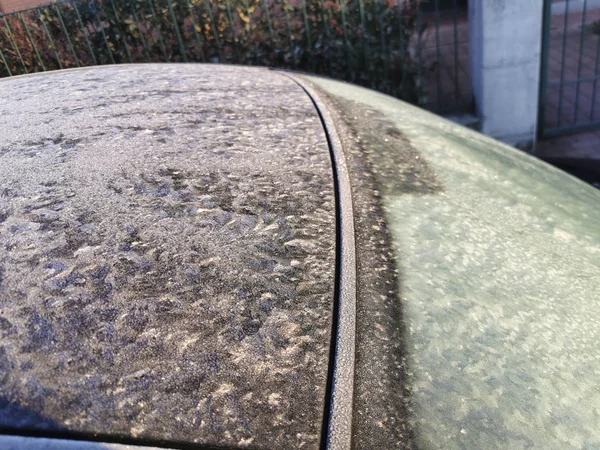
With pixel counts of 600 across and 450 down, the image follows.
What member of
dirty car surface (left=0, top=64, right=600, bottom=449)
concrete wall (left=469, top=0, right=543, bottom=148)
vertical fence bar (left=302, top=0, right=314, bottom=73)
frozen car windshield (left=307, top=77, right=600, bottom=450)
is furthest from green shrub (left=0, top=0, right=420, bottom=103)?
dirty car surface (left=0, top=64, right=600, bottom=449)

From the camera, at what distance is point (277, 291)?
36.0 inches

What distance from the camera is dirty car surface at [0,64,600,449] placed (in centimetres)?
75

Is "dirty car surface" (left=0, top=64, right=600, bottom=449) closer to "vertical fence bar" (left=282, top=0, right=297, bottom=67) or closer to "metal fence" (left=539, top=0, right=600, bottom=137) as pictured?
"vertical fence bar" (left=282, top=0, right=297, bottom=67)

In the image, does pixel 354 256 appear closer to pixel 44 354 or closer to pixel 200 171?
pixel 200 171

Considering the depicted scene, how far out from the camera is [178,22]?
177 inches

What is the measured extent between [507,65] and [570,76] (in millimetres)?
2157

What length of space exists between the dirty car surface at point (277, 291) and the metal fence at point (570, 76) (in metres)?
3.88

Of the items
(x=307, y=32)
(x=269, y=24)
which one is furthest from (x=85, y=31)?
(x=307, y=32)

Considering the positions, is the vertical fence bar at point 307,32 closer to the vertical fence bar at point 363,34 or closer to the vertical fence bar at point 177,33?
the vertical fence bar at point 363,34

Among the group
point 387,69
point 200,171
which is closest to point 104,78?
point 200,171

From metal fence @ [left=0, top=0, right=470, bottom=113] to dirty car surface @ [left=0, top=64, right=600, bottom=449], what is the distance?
126 inches

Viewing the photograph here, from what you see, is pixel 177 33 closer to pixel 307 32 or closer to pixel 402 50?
pixel 307 32

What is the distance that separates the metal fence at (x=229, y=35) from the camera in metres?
4.44

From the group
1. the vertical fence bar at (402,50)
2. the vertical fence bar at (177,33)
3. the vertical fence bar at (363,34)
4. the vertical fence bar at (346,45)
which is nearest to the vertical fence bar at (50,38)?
the vertical fence bar at (177,33)
